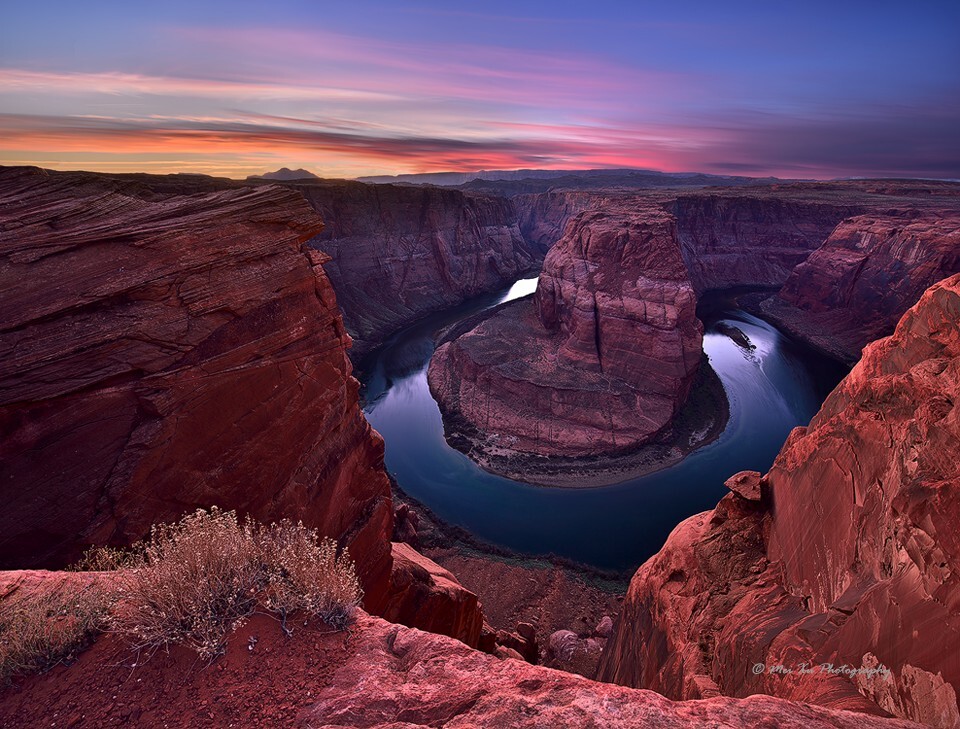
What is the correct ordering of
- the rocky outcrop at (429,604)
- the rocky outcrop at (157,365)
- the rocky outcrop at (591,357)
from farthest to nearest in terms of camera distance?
the rocky outcrop at (591,357), the rocky outcrop at (429,604), the rocky outcrop at (157,365)

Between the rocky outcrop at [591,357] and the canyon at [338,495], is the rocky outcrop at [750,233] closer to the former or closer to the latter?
the rocky outcrop at [591,357]

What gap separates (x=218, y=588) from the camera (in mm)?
4211

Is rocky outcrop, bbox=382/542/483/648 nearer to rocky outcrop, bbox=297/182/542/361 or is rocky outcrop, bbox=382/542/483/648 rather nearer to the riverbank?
the riverbank

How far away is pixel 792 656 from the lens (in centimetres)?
590

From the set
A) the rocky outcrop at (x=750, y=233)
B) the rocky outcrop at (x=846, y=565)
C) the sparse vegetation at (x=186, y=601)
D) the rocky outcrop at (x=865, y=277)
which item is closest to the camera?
the sparse vegetation at (x=186, y=601)

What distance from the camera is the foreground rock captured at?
10.9 feet

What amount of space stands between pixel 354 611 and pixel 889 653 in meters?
5.35

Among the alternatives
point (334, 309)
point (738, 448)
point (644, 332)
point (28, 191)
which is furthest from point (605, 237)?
point (28, 191)

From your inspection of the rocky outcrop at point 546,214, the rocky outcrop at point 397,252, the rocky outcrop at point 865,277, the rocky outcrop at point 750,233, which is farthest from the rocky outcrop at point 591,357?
the rocky outcrop at point 546,214

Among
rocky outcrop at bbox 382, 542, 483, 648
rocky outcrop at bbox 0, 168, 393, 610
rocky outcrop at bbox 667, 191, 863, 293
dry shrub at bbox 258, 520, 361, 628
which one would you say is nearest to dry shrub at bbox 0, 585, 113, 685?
dry shrub at bbox 258, 520, 361, 628

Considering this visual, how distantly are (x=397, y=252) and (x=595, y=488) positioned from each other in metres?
44.2

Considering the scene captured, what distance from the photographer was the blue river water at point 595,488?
977 inches

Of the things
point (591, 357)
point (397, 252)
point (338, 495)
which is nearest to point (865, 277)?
point (591, 357)

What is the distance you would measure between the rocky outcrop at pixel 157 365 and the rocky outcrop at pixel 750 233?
7254cm
